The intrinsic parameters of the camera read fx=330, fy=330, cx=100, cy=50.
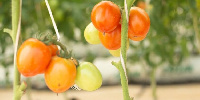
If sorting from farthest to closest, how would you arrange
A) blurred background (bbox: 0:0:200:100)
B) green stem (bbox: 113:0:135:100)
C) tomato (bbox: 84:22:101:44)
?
blurred background (bbox: 0:0:200:100) < tomato (bbox: 84:22:101:44) < green stem (bbox: 113:0:135:100)

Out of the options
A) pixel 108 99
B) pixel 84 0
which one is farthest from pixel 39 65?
pixel 108 99

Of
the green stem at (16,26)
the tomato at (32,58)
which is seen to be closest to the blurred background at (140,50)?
the green stem at (16,26)

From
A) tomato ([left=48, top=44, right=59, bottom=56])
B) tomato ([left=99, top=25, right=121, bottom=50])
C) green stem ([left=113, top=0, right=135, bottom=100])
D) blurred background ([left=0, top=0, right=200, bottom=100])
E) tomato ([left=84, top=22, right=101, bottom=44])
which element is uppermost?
blurred background ([left=0, top=0, right=200, bottom=100])

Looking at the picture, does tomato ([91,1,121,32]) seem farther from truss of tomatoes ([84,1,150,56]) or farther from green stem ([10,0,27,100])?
green stem ([10,0,27,100])

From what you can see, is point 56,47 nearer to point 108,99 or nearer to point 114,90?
point 108,99

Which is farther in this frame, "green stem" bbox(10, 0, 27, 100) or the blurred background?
the blurred background

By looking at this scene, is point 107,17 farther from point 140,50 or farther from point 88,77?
point 140,50

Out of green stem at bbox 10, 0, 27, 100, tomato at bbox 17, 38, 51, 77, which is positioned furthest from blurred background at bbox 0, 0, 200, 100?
tomato at bbox 17, 38, 51, 77

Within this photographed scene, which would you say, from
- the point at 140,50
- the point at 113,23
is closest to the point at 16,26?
the point at 113,23
